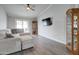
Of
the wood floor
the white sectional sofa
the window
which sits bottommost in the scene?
the wood floor

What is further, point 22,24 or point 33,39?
point 22,24

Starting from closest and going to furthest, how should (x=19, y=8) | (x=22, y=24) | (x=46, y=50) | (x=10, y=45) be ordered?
1. (x=10, y=45)
2. (x=46, y=50)
3. (x=19, y=8)
4. (x=22, y=24)

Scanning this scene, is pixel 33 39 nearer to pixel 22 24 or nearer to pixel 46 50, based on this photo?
pixel 46 50

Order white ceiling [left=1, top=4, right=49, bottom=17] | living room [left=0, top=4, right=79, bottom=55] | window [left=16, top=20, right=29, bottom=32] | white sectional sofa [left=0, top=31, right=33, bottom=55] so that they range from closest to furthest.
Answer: white sectional sofa [left=0, top=31, right=33, bottom=55]
living room [left=0, top=4, right=79, bottom=55]
white ceiling [left=1, top=4, right=49, bottom=17]
window [left=16, top=20, right=29, bottom=32]

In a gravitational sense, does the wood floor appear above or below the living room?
below

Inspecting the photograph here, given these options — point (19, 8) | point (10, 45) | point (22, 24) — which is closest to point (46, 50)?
point (10, 45)

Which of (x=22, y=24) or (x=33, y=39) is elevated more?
(x=22, y=24)

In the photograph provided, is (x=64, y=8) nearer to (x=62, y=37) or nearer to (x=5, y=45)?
(x=62, y=37)

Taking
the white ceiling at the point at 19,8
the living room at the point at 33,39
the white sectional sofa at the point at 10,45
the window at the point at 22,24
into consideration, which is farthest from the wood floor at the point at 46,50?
the window at the point at 22,24

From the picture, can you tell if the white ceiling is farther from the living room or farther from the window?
the window

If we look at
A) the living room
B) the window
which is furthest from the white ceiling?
the window
